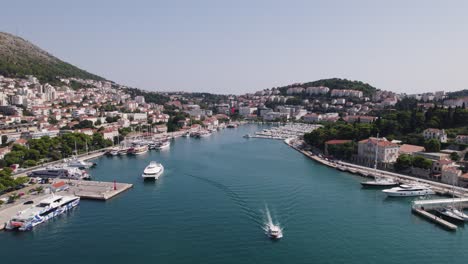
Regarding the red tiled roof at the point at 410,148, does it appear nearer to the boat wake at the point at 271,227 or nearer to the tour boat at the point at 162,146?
the boat wake at the point at 271,227

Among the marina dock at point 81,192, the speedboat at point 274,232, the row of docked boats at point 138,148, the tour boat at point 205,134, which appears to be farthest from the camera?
the tour boat at point 205,134

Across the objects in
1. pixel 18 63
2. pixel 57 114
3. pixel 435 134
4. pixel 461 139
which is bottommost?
pixel 461 139

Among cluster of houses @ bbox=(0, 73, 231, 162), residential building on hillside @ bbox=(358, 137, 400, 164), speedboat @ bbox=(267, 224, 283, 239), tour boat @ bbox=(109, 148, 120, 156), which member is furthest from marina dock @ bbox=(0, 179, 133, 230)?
residential building on hillside @ bbox=(358, 137, 400, 164)

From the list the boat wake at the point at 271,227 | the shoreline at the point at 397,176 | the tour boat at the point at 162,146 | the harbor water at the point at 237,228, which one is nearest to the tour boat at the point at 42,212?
the harbor water at the point at 237,228

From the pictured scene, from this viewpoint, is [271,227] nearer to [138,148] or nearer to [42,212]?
[42,212]

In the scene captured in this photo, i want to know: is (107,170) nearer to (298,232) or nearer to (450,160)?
(298,232)

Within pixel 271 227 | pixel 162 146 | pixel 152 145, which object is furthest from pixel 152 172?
pixel 152 145
